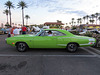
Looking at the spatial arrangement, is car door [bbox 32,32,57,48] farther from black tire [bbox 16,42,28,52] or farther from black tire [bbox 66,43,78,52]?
black tire [bbox 66,43,78,52]

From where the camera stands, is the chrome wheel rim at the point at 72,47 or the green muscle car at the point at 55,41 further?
the chrome wheel rim at the point at 72,47

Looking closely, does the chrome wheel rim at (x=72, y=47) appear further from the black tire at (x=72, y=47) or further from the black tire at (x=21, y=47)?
the black tire at (x=21, y=47)

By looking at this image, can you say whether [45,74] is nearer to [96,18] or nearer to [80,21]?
[96,18]

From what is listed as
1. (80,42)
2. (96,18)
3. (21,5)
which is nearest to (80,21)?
(96,18)

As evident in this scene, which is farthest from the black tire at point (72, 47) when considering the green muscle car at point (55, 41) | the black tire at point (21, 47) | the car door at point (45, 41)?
the black tire at point (21, 47)

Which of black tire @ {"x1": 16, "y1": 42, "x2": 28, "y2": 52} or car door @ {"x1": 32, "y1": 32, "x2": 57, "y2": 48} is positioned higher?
car door @ {"x1": 32, "y1": 32, "x2": 57, "y2": 48}

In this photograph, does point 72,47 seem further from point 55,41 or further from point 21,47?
point 21,47

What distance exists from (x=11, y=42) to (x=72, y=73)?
156 inches

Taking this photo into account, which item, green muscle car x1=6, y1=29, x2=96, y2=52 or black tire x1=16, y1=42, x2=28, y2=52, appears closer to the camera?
green muscle car x1=6, y1=29, x2=96, y2=52

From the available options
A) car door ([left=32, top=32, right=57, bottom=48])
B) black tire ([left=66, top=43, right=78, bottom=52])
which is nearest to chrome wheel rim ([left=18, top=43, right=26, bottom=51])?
car door ([left=32, top=32, right=57, bottom=48])

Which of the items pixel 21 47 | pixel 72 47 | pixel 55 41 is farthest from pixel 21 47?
pixel 72 47

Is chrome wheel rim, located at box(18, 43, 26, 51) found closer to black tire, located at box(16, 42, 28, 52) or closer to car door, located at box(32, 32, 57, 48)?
black tire, located at box(16, 42, 28, 52)

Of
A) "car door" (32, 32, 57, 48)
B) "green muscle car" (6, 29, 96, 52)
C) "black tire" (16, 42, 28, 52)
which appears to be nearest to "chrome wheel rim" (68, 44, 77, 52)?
"green muscle car" (6, 29, 96, 52)

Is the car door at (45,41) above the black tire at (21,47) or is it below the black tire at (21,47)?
above
